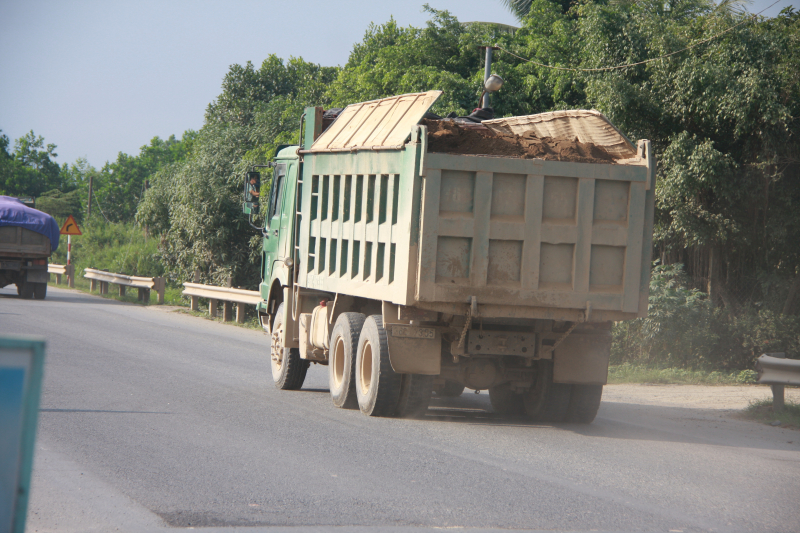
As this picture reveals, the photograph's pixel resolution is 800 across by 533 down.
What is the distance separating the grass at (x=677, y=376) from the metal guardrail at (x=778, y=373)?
3361 mm

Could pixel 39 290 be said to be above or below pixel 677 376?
above

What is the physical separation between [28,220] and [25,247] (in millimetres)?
826

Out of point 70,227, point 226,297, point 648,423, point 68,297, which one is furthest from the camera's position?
point 70,227

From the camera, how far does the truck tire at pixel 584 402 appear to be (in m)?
8.62

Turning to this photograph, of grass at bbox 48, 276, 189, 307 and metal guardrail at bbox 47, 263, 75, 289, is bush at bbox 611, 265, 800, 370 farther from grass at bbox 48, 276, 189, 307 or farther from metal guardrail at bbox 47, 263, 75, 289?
metal guardrail at bbox 47, 263, 75, 289

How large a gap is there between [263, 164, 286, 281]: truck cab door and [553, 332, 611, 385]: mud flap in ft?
15.2

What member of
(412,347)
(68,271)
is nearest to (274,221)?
(412,347)

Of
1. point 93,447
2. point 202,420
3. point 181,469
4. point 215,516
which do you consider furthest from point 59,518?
point 202,420

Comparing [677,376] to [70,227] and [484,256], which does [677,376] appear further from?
[70,227]

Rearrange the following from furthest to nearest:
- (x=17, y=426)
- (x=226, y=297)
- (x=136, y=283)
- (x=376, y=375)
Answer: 1. (x=136, y=283)
2. (x=226, y=297)
3. (x=376, y=375)
4. (x=17, y=426)

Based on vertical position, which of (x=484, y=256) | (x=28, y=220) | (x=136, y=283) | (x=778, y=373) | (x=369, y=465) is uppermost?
(x=28, y=220)

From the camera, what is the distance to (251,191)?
11891 millimetres

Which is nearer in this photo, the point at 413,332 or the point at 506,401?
the point at 413,332

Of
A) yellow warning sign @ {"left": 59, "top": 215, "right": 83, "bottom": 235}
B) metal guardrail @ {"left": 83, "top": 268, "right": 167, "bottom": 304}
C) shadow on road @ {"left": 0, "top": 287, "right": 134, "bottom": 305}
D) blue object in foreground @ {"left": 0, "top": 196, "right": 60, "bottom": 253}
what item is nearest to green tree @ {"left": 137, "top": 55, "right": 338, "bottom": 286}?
metal guardrail @ {"left": 83, "top": 268, "right": 167, "bottom": 304}
